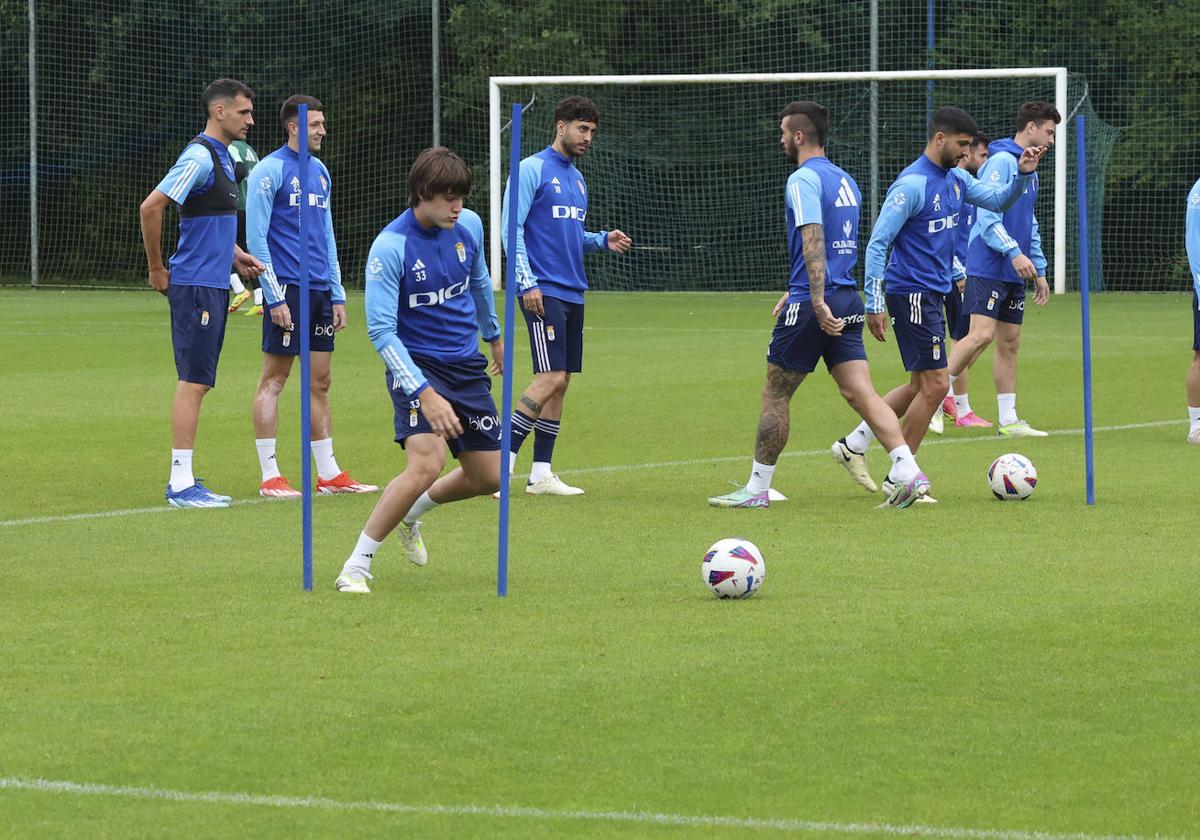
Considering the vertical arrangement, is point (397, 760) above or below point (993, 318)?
below

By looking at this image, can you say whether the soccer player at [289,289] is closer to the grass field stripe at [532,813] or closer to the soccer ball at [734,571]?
the soccer ball at [734,571]

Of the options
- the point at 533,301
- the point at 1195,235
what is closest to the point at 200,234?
the point at 533,301

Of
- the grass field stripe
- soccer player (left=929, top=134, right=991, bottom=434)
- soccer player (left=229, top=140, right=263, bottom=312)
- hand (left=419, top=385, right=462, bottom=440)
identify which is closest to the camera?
the grass field stripe

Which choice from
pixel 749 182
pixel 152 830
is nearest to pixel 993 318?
pixel 152 830

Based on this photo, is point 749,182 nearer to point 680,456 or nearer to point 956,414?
point 956,414

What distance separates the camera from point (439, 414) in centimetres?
754

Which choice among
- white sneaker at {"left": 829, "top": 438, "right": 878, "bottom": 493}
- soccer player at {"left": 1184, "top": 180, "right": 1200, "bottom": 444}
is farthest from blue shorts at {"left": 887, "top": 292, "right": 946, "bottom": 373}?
soccer player at {"left": 1184, "top": 180, "right": 1200, "bottom": 444}

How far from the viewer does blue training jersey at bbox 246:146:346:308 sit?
37.4 ft

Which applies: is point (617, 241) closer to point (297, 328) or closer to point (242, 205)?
point (297, 328)

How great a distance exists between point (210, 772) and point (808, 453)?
26.5 feet

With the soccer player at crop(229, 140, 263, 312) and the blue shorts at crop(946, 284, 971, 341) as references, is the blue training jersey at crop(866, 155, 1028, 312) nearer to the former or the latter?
the blue shorts at crop(946, 284, 971, 341)

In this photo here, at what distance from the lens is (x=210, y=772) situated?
17.4 ft

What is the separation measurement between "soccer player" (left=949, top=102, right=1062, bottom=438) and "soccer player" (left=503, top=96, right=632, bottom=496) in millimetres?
3328

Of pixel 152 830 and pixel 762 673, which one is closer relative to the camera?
pixel 152 830
